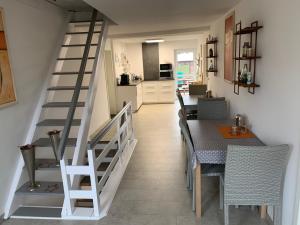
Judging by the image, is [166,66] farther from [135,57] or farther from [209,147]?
[209,147]

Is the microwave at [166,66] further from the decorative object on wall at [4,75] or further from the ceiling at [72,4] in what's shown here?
the decorative object on wall at [4,75]

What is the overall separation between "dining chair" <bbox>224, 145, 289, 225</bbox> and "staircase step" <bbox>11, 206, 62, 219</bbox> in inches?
68.3

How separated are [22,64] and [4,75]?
1.35 ft

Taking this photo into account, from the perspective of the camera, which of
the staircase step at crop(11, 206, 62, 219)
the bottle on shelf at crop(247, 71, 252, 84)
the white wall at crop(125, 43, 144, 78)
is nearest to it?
the staircase step at crop(11, 206, 62, 219)

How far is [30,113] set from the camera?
9.80 feet

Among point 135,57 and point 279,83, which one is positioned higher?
point 135,57

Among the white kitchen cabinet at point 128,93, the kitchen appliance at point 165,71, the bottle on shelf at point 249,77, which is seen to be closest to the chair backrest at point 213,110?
the bottle on shelf at point 249,77

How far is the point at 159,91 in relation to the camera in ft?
28.2

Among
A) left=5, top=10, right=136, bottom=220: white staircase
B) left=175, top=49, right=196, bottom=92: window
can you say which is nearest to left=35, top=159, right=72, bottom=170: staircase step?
left=5, top=10, right=136, bottom=220: white staircase

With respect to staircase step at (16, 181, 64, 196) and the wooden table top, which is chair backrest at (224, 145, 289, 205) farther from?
staircase step at (16, 181, 64, 196)

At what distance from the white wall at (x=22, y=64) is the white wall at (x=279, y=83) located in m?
2.66

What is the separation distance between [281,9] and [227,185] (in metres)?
1.53

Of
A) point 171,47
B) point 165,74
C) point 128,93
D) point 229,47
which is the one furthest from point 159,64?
point 229,47

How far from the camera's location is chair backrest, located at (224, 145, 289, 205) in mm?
1860
